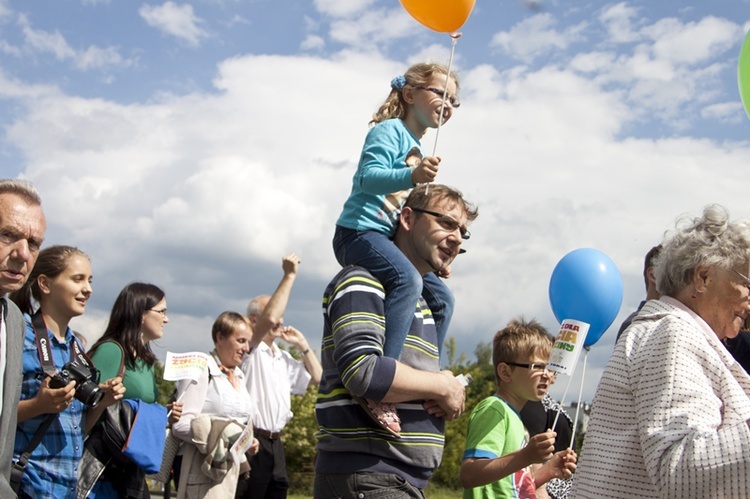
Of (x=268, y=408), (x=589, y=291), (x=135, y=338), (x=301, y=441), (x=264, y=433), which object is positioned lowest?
(x=301, y=441)

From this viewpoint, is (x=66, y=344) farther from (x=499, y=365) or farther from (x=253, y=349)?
(x=253, y=349)

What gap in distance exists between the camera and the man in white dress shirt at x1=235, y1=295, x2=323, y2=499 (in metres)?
7.09

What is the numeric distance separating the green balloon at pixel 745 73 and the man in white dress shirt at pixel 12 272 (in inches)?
127

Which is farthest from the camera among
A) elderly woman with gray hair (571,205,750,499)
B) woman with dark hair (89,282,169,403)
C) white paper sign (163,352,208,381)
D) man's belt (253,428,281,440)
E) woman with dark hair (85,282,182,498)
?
man's belt (253,428,281,440)

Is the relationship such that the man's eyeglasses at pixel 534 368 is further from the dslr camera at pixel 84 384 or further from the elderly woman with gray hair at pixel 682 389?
the dslr camera at pixel 84 384

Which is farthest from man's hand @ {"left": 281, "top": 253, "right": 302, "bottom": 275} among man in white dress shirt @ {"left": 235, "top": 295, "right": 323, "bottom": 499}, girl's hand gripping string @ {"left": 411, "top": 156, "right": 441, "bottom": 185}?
girl's hand gripping string @ {"left": 411, "top": 156, "right": 441, "bottom": 185}

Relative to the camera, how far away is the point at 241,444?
6293 mm

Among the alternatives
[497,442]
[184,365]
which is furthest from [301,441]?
[497,442]

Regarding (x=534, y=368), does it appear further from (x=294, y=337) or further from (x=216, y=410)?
(x=294, y=337)

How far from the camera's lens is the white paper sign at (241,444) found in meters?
6.20

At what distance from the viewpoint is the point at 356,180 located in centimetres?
419

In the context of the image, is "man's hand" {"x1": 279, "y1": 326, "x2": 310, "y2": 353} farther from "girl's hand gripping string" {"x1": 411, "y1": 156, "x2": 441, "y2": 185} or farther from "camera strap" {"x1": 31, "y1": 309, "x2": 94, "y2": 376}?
"girl's hand gripping string" {"x1": 411, "y1": 156, "x2": 441, "y2": 185}

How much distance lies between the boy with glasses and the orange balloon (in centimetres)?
172

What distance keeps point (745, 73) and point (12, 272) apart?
337 centimetres
